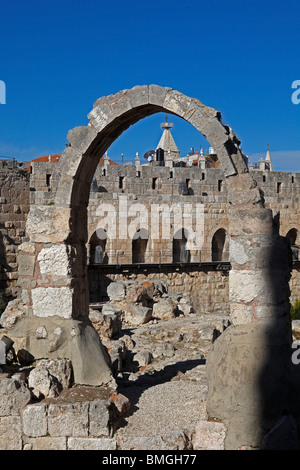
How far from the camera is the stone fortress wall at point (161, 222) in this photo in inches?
758

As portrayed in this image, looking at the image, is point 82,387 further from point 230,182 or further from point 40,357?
point 230,182

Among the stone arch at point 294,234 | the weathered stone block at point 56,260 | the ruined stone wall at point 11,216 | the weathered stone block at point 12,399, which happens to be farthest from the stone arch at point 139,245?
the weathered stone block at point 12,399

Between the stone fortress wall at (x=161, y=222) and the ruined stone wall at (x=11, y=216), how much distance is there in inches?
65.2

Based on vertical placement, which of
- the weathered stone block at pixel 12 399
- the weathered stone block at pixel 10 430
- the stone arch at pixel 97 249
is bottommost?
the weathered stone block at pixel 10 430

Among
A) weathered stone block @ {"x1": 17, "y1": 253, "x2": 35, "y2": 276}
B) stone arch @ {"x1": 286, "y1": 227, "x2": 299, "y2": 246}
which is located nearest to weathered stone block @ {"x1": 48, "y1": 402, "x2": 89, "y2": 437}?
weathered stone block @ {"x1": 17, "y1": 253, "x2": 35, "y2": 276}

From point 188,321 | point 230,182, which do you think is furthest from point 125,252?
point 230,182

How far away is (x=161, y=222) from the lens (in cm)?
2120

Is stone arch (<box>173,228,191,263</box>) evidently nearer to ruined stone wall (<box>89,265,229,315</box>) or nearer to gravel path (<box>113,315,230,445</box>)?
ruined stone wall (<box>89,265,229,315</box>)

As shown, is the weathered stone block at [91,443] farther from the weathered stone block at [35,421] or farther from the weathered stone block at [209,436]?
the weathered stone block at [209,436]

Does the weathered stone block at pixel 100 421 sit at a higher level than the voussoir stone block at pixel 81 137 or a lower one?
lower

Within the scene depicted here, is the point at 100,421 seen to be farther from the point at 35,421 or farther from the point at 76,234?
the point at 76,234

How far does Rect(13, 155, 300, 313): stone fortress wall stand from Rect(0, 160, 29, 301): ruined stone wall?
5.44 ft

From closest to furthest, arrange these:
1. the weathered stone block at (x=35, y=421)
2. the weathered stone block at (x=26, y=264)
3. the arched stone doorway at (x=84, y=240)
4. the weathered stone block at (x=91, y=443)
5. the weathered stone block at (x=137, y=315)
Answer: the weathered stone block at (x=91, y=443)
the weathered stone block at (x=35, y=421)
the arched stone doorway at (x=84, y=240)
the weathered stone block at (x=26, y=264)
the weathered stone block at (x=137, y=315)

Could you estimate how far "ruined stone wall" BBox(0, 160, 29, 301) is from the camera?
16078 mm
